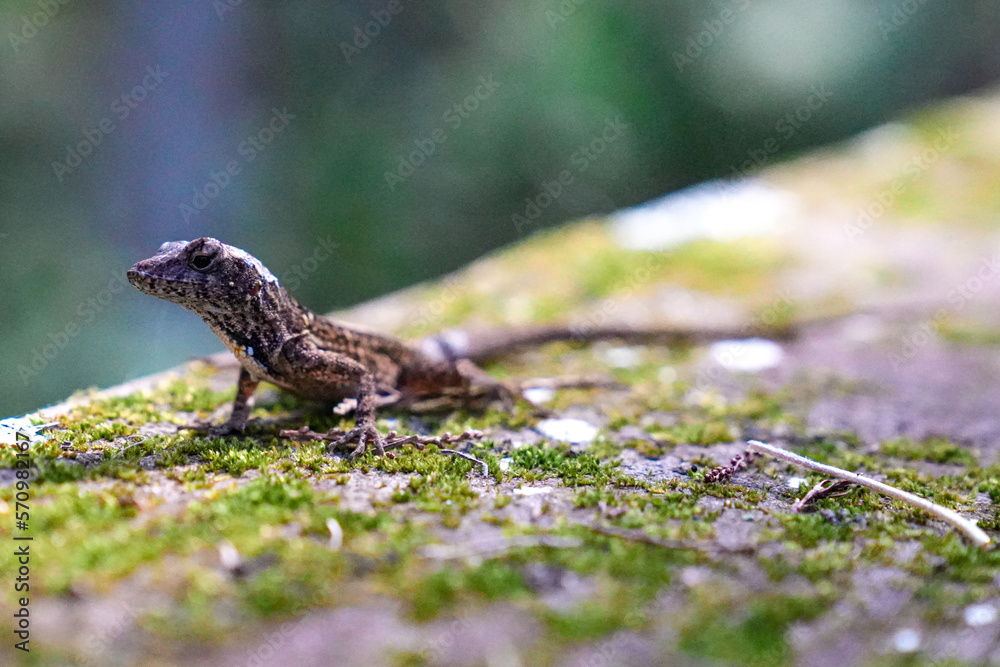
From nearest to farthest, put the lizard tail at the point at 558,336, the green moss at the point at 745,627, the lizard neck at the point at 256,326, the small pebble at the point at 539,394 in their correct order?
the green moss at the point at 745,627 < the lizard neck at the point at 256,326 < the small pebble at the point at 539,394 < the lizard tail at the point at 558,336

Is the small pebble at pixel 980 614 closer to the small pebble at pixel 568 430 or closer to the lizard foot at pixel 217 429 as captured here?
the small pebble at pixel 568 430

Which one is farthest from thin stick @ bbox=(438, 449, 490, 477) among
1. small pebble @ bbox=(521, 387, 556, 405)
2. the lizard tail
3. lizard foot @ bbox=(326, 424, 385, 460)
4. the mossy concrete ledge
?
the lizard tail

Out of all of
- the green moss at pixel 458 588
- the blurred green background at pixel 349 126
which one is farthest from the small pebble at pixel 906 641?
the blurred green background at pixel 349 126

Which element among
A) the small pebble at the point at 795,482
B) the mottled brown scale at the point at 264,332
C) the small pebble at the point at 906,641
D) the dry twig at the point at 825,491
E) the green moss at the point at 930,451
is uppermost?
the mottled brown scale at the point at 264,332

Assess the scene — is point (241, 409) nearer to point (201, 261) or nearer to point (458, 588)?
point (201, 261)

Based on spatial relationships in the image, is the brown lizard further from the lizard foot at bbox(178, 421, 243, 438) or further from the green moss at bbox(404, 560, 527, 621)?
the green moss at bbox(404, 560, 527, 621)

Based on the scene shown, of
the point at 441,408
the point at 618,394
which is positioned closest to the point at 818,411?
the point at 618,394

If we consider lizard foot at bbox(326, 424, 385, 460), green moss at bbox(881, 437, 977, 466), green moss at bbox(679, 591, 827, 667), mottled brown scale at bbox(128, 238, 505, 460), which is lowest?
green moss at bbox(881, 437, 977, 466)
